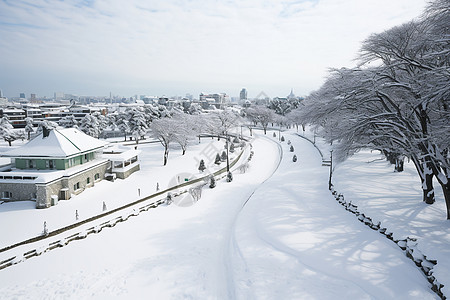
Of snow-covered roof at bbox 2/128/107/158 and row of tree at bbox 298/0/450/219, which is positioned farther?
snow-covered roof at bbox 2/128/107/158

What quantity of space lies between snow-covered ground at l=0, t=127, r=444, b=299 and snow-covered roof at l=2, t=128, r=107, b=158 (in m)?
5.46

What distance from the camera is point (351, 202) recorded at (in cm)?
1471

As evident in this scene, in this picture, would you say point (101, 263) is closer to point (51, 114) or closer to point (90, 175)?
point (90, 175)

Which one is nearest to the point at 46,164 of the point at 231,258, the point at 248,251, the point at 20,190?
the point at 20,190

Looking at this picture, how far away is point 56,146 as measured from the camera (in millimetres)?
23391

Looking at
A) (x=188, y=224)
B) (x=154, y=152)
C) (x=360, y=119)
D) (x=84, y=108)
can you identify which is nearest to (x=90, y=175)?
(x=188, y=224)

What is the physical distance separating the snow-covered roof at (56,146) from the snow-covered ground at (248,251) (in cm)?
546

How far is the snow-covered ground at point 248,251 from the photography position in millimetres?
8516

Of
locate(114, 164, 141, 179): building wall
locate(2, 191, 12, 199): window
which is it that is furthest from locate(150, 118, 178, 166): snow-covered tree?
locate(2, 191, 12, 199): window

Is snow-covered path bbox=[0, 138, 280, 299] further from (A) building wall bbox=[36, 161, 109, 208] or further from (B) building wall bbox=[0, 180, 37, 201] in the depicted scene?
(B) building wall bbox=[0, 180, 37, 201]

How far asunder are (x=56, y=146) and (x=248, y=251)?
2149 centimetres

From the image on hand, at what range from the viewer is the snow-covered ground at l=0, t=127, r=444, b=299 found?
8516mm

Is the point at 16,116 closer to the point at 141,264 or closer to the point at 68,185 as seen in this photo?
the point at 68,185

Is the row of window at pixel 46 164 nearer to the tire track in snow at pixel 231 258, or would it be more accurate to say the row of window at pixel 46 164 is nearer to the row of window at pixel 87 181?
the row of window at pixel 87 181
